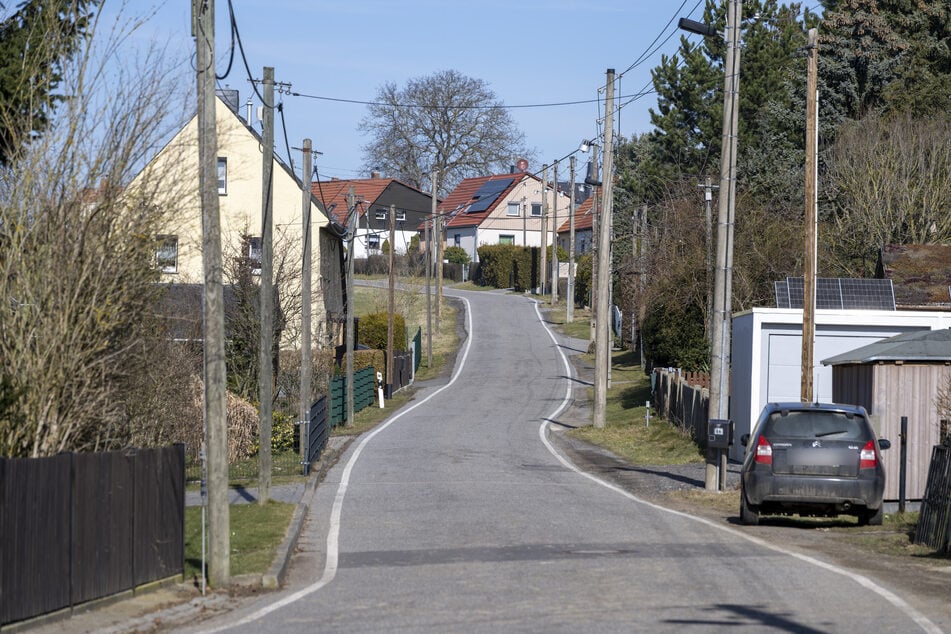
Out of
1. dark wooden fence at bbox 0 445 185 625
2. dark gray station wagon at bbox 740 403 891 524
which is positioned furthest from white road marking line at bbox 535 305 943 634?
dark wooden fence at bbox 0 445 185 625

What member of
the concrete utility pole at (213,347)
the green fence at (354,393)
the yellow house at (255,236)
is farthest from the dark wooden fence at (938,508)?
the green fence at (354,393)

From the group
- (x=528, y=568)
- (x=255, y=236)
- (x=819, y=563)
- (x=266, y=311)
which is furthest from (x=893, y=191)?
(x=528, y=568)

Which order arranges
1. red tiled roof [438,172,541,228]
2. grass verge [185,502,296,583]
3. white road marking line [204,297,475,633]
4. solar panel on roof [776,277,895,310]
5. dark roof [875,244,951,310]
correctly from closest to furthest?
1. white road marking line [204,297,475,633]
2. grass verge [185,502,296,583]
3. solar panel on roof [776,277,895,310]
4. dark roof [875,244,951,310]
5. red tiled roof [438,172,541,228]

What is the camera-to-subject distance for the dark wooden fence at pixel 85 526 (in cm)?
850

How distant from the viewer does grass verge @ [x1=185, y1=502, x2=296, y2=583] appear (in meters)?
12.0

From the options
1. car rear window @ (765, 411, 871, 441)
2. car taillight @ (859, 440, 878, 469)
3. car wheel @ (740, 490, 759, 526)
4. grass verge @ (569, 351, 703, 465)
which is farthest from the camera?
grass verge @ (569, 351, 703, 465)

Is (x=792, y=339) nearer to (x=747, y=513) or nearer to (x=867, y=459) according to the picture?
(x=747, y=513)

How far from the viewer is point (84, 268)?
1059 centimetres

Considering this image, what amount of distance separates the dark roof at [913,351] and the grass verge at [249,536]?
8.83 metres

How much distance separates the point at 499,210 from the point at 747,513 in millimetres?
87038

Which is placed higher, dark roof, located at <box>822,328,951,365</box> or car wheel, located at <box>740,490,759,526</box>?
dark roof, located at <box>822,328,951,365</box>

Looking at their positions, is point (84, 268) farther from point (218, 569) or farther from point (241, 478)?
point (241, 478)

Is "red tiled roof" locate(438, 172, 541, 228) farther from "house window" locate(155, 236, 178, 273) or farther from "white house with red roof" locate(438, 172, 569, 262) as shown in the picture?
"house window" locate(155, 236, 178, 273)

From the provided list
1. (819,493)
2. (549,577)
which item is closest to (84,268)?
(549,577)
